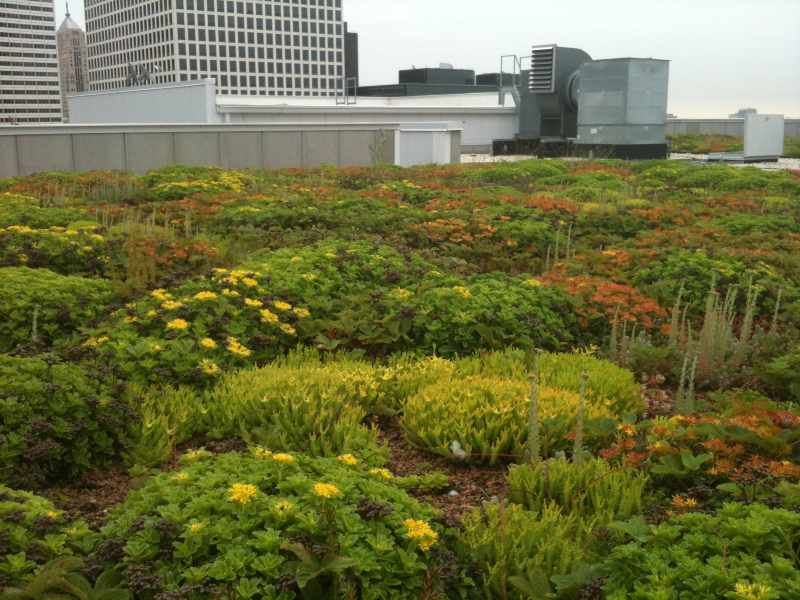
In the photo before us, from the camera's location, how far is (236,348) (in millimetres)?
4945

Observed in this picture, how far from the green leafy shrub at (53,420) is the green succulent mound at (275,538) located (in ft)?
2.63

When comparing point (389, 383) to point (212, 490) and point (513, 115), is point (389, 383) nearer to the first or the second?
point (212, 490)

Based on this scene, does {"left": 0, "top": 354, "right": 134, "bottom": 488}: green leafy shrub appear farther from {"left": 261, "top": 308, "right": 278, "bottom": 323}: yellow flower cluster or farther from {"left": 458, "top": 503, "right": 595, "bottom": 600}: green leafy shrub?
{"left": 458, "top": 503, "right": 595, "bottom": 600}: green leafy shrub

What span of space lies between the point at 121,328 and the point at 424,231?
4531mm

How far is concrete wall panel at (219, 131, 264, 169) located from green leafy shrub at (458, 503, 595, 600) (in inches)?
643

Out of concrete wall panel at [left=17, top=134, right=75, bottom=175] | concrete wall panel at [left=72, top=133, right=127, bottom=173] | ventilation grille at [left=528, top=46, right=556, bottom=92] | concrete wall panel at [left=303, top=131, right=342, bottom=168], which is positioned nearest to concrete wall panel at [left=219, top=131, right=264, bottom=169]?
concrete wall panel at [left=303, top=131, right=342, bottom=168]

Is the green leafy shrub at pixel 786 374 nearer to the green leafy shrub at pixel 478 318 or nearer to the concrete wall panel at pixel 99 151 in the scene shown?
the green leafy shrub at pixel 478 318

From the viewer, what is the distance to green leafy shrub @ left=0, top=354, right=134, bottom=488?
3.48 meters

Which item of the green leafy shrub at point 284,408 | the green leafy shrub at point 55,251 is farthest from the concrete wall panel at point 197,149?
the green leafy shrub at point 284,408

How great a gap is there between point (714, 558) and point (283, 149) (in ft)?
58.4

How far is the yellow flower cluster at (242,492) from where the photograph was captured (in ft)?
9.18

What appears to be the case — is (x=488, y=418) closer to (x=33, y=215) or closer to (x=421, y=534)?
(x=421, y=534)

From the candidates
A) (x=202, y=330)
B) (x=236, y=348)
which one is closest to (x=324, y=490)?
(x=236, y=348)

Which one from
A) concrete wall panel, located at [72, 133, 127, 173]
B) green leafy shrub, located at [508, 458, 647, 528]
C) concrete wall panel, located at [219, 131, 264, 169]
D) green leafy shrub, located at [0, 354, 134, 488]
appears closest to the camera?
green leafy shrub, located at [508, 458, 647, 528]
